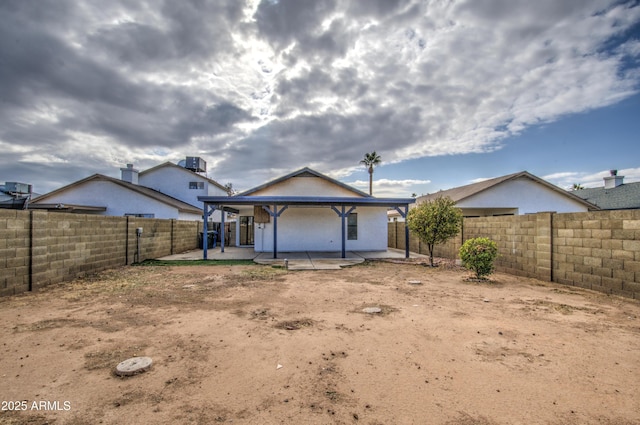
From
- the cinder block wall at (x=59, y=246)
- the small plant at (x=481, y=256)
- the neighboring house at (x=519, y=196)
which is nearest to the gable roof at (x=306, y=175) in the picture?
the cinder block wall at (x=59, y=246)

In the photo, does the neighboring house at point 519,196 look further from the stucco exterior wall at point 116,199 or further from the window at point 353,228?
the stucco exterior wall at point 116,199

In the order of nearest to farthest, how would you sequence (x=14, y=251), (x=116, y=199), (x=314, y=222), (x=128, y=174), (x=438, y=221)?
(x=14, y=251), (x=438, y=221), (x=314, y=222), (x=116, y=199), (x=128, y=174)

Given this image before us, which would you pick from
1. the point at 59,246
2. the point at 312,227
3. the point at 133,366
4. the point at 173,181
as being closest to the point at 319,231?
the point at 312,227

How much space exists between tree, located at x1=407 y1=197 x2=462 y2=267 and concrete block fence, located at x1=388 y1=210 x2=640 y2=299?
130 cm

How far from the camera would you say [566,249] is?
813 centimetres

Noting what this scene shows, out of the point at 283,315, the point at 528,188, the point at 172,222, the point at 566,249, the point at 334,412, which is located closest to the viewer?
the point at 334,412

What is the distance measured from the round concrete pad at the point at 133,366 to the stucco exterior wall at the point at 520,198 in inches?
813

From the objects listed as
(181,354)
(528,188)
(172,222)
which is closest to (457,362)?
(181,354)

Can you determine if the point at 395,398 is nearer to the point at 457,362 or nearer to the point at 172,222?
the point at 457,362

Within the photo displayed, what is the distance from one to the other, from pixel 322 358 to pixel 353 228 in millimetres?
Answer: 14746

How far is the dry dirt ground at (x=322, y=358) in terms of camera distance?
106 inches

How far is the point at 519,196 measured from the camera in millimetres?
20938

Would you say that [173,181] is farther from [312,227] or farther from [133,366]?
[133,366]

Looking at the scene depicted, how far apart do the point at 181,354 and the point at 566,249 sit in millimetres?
9658
